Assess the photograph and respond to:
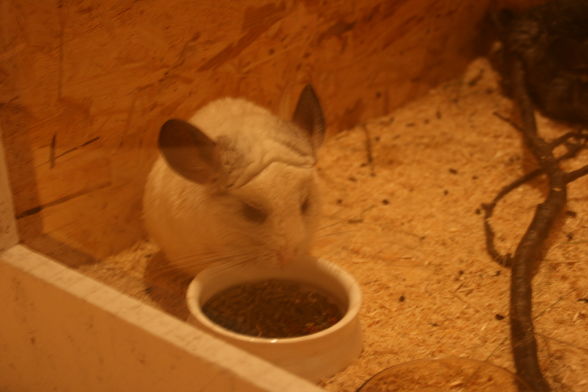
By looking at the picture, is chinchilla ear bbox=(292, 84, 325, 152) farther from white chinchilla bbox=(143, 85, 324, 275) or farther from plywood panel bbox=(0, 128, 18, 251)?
plywood panel bbox=(0, 128, 18, 251)

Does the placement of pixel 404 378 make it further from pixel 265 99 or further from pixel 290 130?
pixel 265 99

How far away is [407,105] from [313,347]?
1.75 meters

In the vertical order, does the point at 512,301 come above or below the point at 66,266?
below

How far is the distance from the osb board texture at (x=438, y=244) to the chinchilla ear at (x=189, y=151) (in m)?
0.20

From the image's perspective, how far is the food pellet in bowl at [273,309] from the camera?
1.61m

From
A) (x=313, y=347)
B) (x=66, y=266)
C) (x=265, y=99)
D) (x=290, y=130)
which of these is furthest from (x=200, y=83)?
(x=313, y=347)

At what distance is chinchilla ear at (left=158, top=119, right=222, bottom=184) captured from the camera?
1.82 m

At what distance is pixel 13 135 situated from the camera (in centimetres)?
191

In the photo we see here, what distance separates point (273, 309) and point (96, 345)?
1.23 feet

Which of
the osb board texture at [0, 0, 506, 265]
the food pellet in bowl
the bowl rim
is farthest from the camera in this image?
the osb board texture at [0, 0, 506, 265]

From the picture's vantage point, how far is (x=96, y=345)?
5.34ft

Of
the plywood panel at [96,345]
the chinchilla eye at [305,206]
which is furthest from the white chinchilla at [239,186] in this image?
the plywood panel at [96,345]

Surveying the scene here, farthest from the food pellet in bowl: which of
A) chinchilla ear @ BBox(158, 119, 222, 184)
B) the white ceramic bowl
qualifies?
chinchilla ear @ BBox(158, 119, 222, 184)

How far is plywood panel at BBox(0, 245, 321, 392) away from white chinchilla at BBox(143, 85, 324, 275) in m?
0.26
